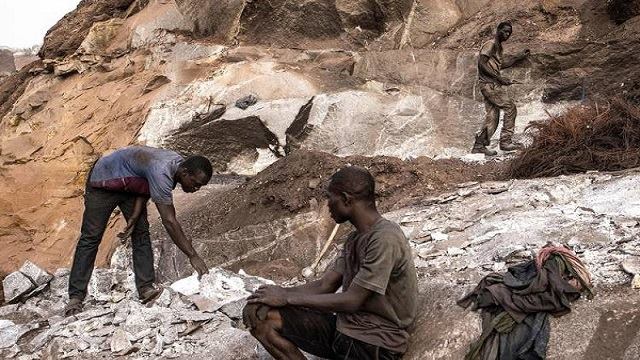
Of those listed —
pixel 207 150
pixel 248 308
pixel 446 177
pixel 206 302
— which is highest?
pixel 248 308

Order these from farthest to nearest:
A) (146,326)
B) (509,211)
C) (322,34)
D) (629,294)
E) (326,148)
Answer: (322,34), (326,148), (509,211), (146,326), (629,294)

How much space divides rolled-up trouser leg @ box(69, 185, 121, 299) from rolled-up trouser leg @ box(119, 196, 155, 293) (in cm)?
13

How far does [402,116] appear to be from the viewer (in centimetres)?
1046

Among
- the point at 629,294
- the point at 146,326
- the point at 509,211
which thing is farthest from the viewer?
the point at 509,211

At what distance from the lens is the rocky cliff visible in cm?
512

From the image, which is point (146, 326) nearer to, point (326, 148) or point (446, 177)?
point (446, 177)

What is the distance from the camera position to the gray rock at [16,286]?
234 inches

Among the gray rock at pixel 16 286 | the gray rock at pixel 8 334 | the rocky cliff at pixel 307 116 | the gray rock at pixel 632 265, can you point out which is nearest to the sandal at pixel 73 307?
the gray rock at pixel 8 334

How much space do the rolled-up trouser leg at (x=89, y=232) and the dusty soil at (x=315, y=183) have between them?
2.02m

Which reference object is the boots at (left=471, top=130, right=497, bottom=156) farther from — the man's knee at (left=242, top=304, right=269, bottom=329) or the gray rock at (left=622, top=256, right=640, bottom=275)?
the man's knee at (left=242, top=304, right=269, bottom=329)

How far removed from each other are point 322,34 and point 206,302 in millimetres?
9248

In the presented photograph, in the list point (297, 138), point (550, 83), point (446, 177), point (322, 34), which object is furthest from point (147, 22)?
point (446, 177)

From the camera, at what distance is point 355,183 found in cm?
328

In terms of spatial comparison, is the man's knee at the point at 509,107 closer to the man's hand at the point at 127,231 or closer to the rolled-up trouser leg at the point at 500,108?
the rolled-up trouser leg at the point at 500,108
